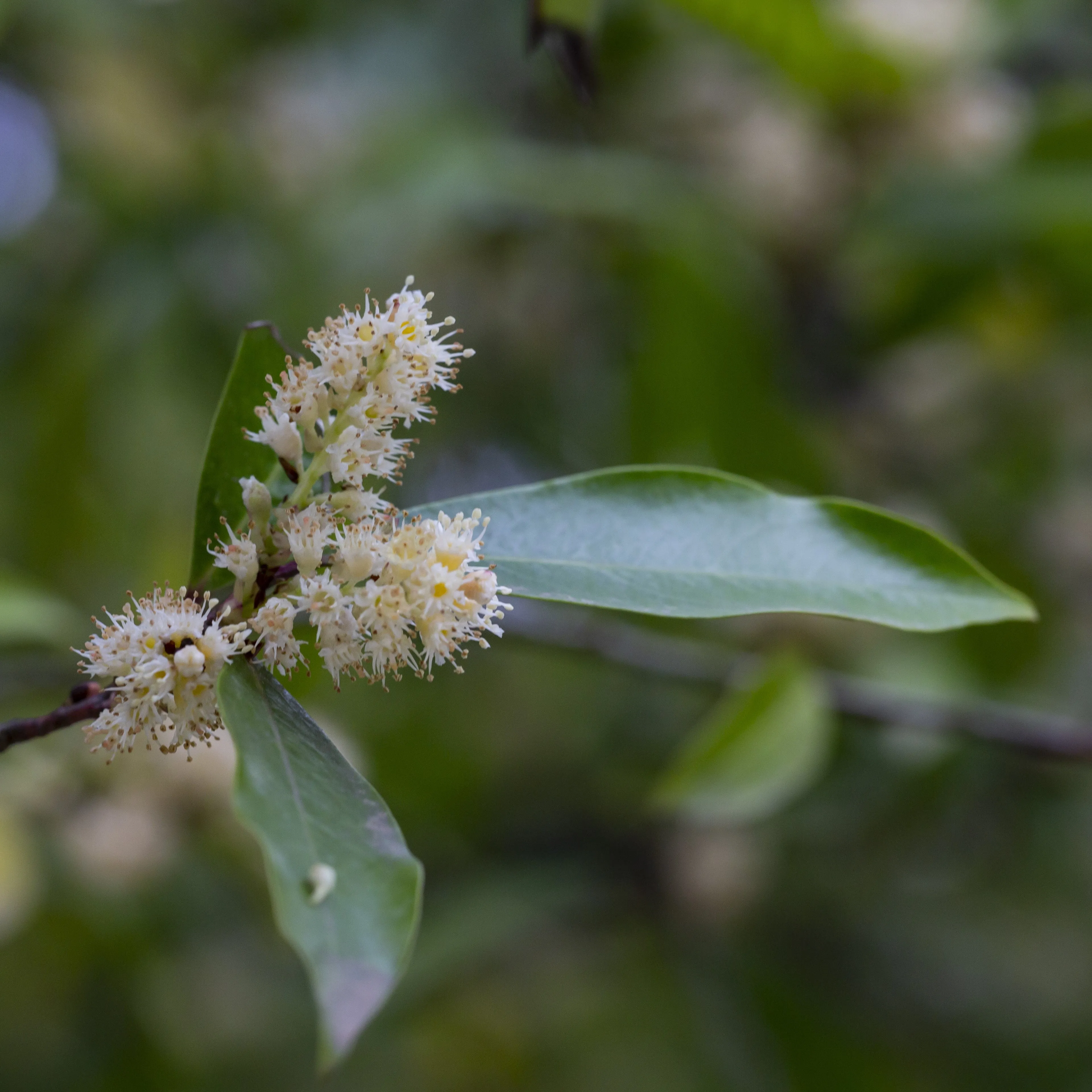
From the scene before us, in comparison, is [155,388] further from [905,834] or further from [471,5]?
[905,834]

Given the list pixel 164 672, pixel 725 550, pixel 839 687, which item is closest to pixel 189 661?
pixel 164 672

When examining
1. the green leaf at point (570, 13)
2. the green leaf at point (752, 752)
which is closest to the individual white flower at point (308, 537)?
the green leaf at point (570, 13)

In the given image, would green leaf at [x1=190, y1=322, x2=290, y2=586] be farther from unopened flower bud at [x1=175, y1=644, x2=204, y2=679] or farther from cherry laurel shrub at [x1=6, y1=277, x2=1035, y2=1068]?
unopened flower bud at [x1=175, y1=644, x2=204, y2=679]

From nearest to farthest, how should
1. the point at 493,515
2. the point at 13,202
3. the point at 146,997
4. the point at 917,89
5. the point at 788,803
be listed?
the point at 493,515 < the point at 146,997 < the point at 917,89 < the point at 788,803 < the point at 13,202

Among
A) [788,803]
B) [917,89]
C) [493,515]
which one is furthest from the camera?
[788,803]

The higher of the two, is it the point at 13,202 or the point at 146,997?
the point at 13,202

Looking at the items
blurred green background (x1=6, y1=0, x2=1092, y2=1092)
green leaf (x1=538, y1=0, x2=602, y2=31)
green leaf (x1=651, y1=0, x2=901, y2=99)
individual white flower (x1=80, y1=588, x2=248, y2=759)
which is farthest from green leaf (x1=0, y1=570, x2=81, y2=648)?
green leaf (x1=651, y1=0, x2=901, y2=99)

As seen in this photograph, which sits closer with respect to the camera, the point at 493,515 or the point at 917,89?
the point at 493,515

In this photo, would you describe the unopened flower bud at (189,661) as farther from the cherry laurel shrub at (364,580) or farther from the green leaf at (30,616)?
the green leaf at (30,616)

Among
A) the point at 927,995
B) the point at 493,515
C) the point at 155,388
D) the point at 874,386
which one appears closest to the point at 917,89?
the point at 874,386
